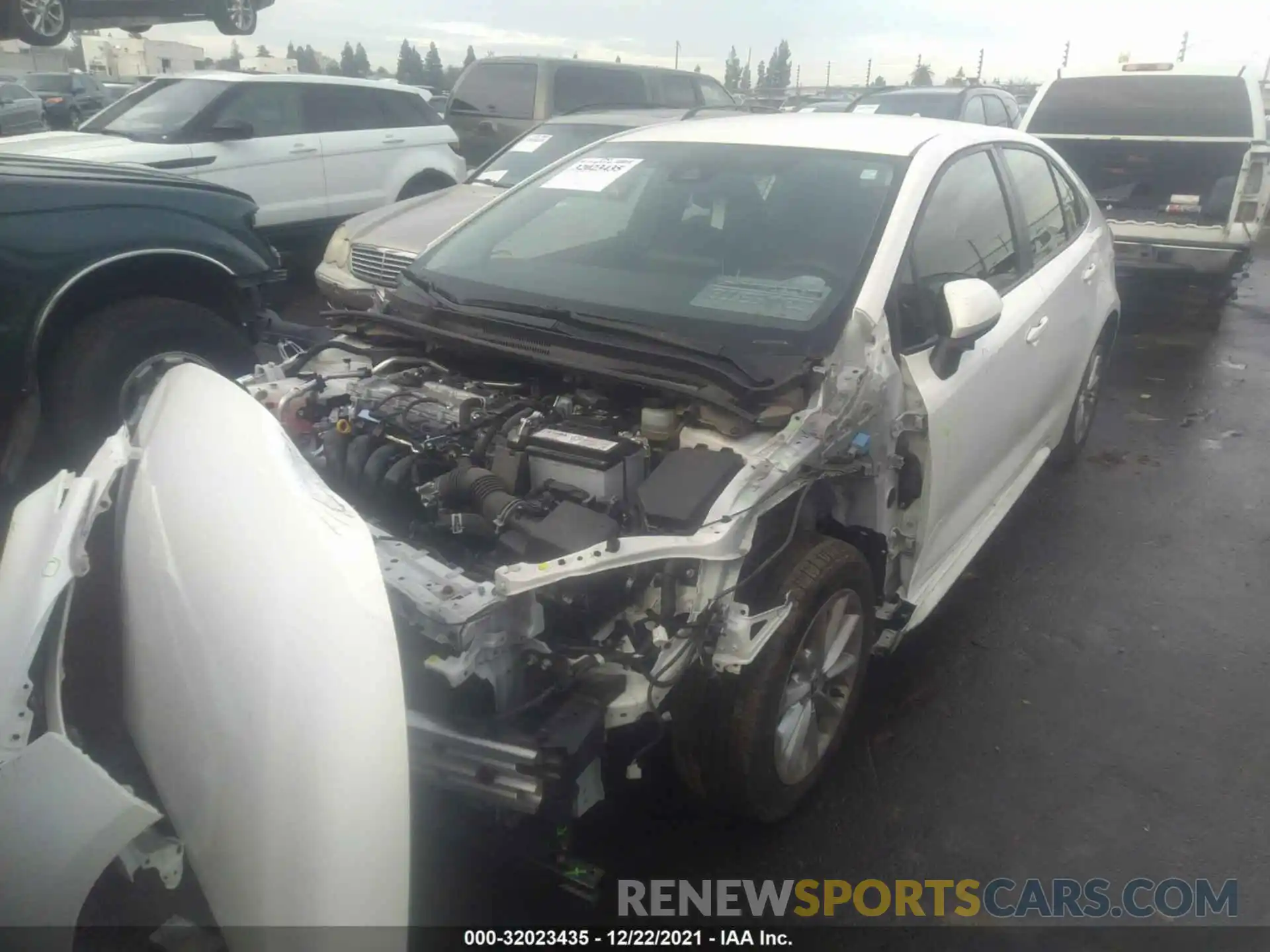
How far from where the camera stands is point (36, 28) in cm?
983

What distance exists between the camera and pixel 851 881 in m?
2.48

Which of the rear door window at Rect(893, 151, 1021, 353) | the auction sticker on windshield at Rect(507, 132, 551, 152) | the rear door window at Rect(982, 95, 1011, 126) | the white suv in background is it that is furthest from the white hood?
the rear door window at Rect(982, 95, 1011, 126)

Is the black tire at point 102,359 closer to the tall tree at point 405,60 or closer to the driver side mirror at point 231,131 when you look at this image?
the driver side mirror at point 231,131

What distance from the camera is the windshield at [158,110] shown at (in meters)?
7.46

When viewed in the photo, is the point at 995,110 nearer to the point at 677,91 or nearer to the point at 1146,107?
the point at 677,91

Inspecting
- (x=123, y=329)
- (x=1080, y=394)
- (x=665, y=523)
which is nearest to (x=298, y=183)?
(x=123, y=329)

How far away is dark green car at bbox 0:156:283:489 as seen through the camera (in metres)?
3.69

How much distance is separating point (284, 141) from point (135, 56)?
142 ft

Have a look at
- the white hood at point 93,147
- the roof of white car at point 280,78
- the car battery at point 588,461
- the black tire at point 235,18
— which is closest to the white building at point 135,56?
the black tire at point 235,18

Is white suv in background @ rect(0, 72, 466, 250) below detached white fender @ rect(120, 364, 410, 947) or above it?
above

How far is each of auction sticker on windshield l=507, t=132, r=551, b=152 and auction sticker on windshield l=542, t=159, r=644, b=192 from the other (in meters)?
3.55

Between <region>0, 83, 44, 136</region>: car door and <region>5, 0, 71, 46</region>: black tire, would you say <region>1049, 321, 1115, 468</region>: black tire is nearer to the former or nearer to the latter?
<region>5, 0, 71, 46</region>: black tire

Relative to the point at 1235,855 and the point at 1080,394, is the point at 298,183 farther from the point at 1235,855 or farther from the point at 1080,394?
the point at 1235,855

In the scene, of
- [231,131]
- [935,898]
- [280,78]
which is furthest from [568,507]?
[280,78]
